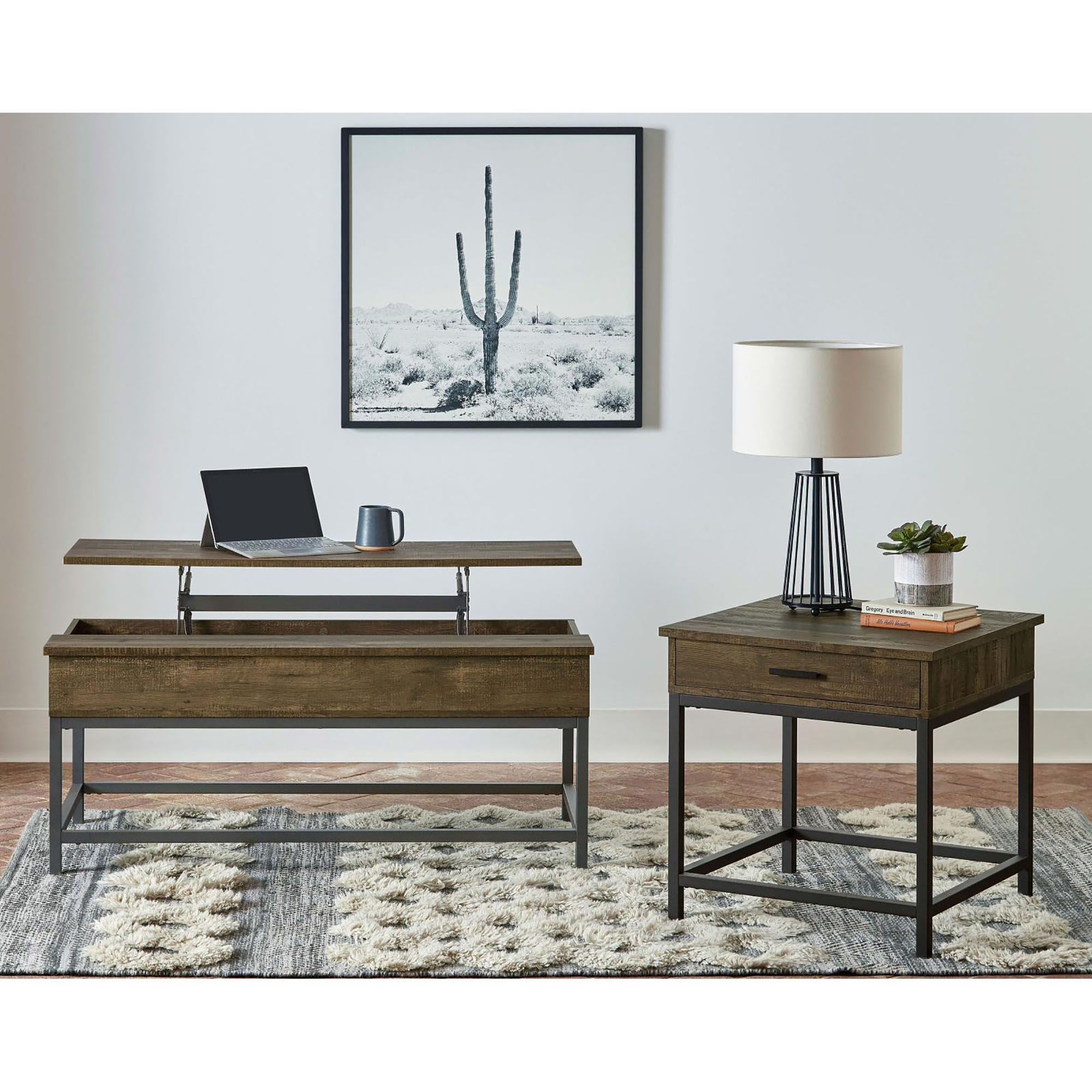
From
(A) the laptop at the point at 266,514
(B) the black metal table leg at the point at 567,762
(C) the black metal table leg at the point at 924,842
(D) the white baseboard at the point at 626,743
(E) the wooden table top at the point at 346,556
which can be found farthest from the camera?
(D) the white baseboard at the point at 626,743

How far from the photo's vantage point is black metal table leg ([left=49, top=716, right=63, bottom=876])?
4051 mm

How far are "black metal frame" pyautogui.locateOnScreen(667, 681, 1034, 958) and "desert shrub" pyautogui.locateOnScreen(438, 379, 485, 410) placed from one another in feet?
6.15

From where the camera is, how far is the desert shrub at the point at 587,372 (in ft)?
17.8

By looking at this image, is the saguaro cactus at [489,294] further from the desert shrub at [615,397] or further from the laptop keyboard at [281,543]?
the laptop keyboard at [281,543]

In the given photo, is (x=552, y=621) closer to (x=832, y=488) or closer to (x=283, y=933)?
(x=832, y=488)

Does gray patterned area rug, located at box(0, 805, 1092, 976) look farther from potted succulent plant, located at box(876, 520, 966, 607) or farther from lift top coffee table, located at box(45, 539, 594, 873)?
potted succulent plant, located at box(876, 520, 966, 607)

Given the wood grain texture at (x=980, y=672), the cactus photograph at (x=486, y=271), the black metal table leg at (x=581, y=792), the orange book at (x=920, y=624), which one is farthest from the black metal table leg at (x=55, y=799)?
the wood grain texture at (x=980, y=672)

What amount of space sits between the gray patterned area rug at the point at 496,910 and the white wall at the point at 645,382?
1.12 metres

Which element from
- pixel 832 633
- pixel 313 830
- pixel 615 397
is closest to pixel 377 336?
pixel 615 397

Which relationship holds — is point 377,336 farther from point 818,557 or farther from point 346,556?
point 818,557

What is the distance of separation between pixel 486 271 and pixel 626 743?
1.79m

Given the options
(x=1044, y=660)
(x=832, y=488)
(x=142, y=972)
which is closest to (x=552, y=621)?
(x=832, y=488)

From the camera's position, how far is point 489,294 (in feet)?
17.7

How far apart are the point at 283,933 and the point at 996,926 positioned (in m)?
1.75
